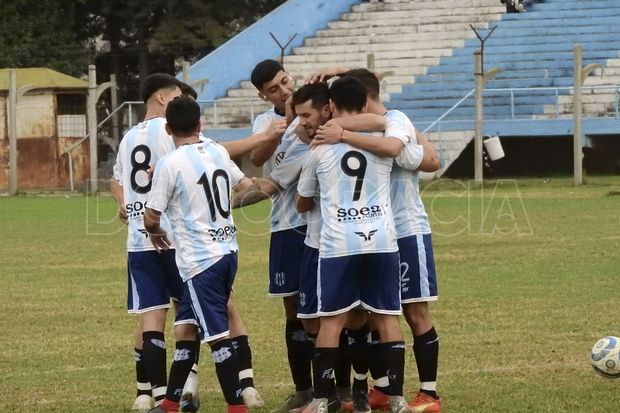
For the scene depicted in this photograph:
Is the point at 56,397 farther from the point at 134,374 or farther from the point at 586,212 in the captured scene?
the point at 586,212

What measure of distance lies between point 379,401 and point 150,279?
150 centimetres

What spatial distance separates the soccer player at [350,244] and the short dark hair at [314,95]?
8 cm

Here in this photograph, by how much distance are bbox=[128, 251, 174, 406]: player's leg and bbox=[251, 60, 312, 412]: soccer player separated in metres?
0.67

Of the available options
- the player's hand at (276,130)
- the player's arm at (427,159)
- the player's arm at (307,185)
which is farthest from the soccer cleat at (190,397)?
the player's arm at (427,159)

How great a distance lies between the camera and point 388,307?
7145 mm

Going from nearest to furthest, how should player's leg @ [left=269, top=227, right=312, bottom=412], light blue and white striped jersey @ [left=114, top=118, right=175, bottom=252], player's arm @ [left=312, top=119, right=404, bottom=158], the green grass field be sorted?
player's arm @ [left=312, top=119, right=404, bottom=158] < light blue and white striped jersey @ [left=114, top=118, right=175, bottom=252] < player's leg @ [left=269, top=227, right=312, bottom=412] < the green grass field

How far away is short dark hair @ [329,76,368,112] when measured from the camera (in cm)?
712

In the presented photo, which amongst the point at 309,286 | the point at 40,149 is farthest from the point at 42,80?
the point at 309,286

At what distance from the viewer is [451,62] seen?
3441 cm

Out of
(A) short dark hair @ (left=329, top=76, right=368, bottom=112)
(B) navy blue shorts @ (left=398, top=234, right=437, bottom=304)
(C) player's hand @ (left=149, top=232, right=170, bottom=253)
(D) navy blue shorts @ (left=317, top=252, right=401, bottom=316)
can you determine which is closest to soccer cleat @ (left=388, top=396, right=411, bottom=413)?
(D) navy blue shorts @ (left=317, top=252, right=401, bottom=316)

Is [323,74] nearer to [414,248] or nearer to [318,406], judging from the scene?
[414,248]

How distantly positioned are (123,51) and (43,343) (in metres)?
32.9

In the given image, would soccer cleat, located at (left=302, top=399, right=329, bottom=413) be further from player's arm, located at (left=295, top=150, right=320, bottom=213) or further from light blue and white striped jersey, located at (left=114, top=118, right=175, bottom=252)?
light blue and white striped jersey, located at (left=114, top=118, right=175, bottom=252)

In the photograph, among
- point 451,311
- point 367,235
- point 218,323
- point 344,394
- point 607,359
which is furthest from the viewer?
point 451,311
